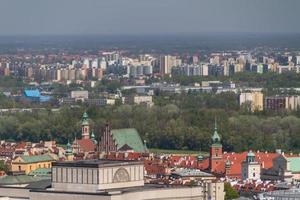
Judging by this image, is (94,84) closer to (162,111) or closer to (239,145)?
(162,111)

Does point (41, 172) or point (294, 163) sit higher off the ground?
point (41, 172)

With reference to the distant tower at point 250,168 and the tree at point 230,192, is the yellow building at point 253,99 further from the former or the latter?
the tree at point 230,192

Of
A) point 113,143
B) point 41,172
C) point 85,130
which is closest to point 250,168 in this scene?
point 113,143

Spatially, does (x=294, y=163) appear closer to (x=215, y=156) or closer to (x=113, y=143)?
(x=215, y=156)

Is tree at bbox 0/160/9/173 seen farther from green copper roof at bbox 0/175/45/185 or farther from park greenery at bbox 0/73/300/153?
green copper roof at bbox 0/175/45/185

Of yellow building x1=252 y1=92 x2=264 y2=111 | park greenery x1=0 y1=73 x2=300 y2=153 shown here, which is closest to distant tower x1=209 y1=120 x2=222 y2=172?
park greenery x1=0 y1=73 x2=300 y2=153

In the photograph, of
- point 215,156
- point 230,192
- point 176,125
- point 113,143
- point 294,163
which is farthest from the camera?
point 176,125
